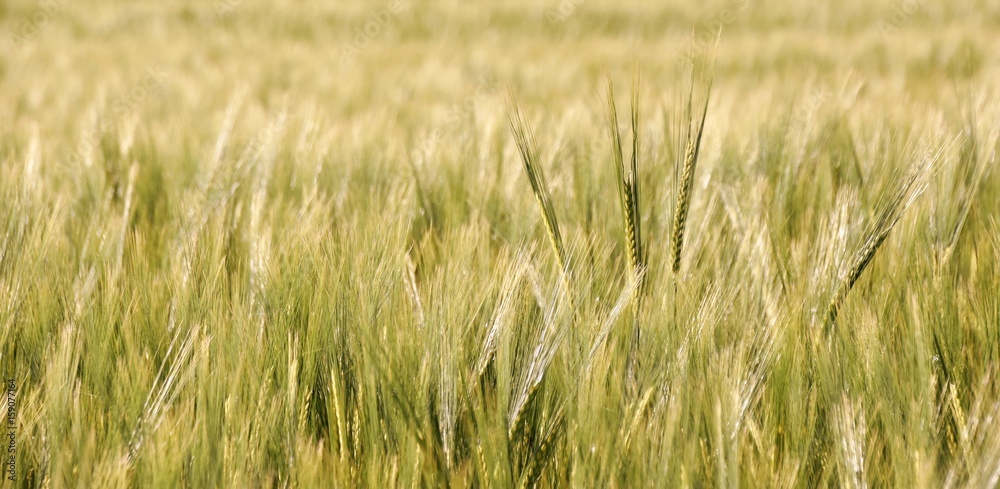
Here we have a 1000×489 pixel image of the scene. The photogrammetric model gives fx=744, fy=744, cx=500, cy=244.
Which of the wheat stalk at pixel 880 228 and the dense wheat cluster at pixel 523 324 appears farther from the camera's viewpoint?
the wheat stalk at pixel 880 228

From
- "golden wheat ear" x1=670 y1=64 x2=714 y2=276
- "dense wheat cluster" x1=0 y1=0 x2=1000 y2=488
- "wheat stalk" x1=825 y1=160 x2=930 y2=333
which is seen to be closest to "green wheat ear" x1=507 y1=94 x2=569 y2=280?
"dense wheat cluster" x1=0 y1=0 x2=1000 y2=488

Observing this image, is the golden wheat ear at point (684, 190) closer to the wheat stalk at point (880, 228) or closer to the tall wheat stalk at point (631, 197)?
the tall wheat stalk at point (631, 197)

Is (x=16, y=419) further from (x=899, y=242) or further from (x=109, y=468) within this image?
(x=899, y=242)

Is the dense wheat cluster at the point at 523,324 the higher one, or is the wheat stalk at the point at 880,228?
the wheat stalk at the point at 880,228

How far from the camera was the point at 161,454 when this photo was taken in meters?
0.57

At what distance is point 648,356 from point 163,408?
0.44 metres

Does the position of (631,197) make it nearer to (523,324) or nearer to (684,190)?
(684,190)

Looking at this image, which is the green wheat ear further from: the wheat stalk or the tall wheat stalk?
the wheat stalk

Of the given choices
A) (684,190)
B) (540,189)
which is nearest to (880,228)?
(684,190)

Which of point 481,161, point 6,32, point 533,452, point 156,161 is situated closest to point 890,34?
point 481,161

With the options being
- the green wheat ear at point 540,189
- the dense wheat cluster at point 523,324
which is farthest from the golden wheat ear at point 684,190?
the green wheat ear at point 540,189

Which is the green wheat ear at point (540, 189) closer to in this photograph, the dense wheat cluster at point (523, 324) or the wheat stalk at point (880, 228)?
the dense wheat cluster at point (523, 324)

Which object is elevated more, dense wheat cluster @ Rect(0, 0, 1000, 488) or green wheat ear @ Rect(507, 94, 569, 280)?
green wheat ear @ Rect(507, 94, 569, 280)

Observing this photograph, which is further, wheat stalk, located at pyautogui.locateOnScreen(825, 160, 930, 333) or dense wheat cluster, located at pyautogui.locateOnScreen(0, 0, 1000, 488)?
wheat stalk, located at pyautogui.locateOnScreen(825, 160, 930, 333)
